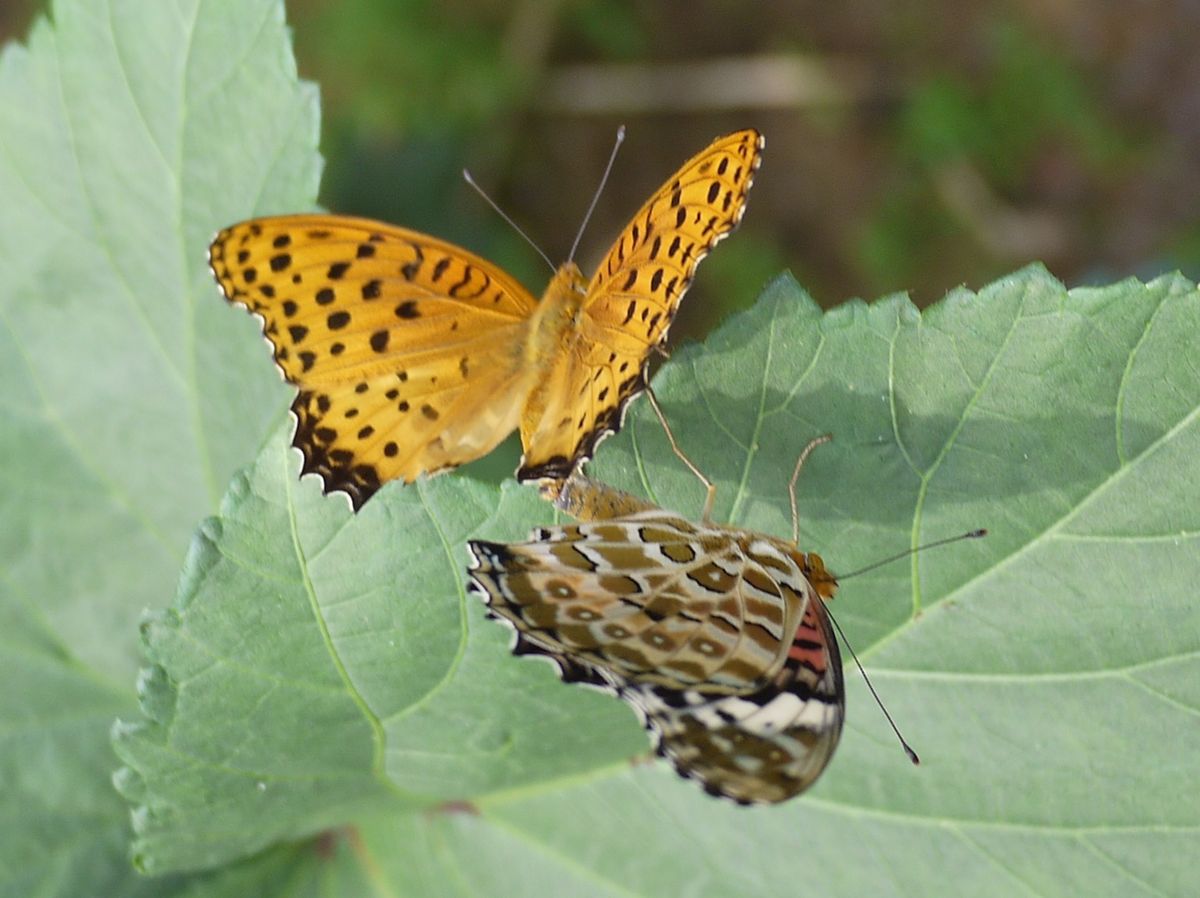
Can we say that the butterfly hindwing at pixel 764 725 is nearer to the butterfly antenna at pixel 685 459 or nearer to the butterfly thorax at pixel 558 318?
the butterfly antenna at pixel 685 459

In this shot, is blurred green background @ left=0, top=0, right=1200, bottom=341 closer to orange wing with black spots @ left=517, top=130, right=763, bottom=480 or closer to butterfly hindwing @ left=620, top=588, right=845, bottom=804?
orange wing with black spots @ left=517, top=130, right=763, bottom=480

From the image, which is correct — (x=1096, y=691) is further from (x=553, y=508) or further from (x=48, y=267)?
(x=48, y=267)

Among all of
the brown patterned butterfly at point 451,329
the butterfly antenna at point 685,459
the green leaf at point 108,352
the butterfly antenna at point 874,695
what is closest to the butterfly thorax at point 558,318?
the brown patterned butterfly at point 451,329

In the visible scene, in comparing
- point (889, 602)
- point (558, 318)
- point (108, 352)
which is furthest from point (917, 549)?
point (108, 352)

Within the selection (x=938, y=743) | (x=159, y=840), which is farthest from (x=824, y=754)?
(x=159, y=840)

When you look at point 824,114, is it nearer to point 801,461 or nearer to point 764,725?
point 801,461

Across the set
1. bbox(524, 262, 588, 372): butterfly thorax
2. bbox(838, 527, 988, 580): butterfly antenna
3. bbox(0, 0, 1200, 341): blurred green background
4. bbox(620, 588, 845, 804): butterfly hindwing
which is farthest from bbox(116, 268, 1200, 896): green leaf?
bbox(0, 0, 1200, 341): blurred green background

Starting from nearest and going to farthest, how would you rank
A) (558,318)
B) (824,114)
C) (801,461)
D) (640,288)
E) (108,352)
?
(801,461)
(640,288)
(108,352)
(558,318)
(824,114)
